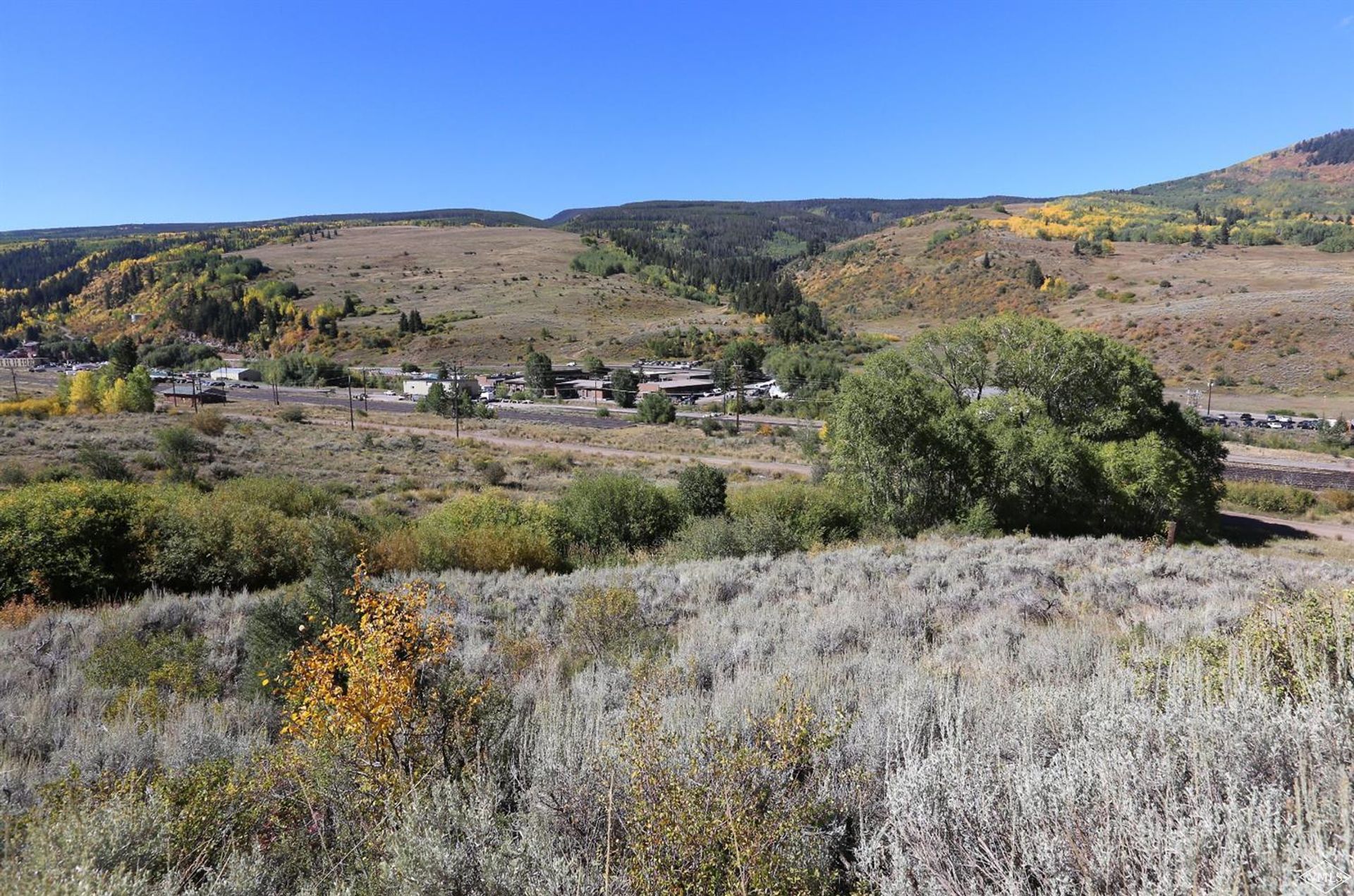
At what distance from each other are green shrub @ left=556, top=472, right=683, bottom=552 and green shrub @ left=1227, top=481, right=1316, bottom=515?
27.1 metres

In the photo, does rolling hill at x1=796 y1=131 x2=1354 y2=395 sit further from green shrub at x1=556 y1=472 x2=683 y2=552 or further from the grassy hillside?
green shrub at x1=556 y1=472 x2=683 y2=552

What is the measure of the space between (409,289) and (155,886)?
156 meters

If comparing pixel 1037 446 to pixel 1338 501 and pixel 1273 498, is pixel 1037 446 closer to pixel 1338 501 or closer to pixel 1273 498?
pixel 1273 498

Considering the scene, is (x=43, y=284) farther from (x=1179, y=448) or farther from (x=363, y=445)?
(x=1179, y=448)

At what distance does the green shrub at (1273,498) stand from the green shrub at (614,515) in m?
27.1

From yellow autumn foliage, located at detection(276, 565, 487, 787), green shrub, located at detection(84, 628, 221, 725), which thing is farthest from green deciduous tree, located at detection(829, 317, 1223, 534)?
yellow autumn foliage, located at detection(276, 565, 487, 787)

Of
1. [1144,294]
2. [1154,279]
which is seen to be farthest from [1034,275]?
[1154,279]

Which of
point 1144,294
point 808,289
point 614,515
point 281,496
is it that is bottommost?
point 614,515

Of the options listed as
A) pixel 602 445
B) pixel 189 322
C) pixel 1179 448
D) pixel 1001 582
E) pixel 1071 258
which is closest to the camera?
pixel 1001 582

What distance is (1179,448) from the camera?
2211 cm

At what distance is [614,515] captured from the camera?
712 inches

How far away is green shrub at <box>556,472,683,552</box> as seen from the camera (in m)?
17.6

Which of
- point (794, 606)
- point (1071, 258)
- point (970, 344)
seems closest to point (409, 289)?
point (1071, 258)

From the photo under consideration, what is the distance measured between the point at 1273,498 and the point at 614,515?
97.5 ft
